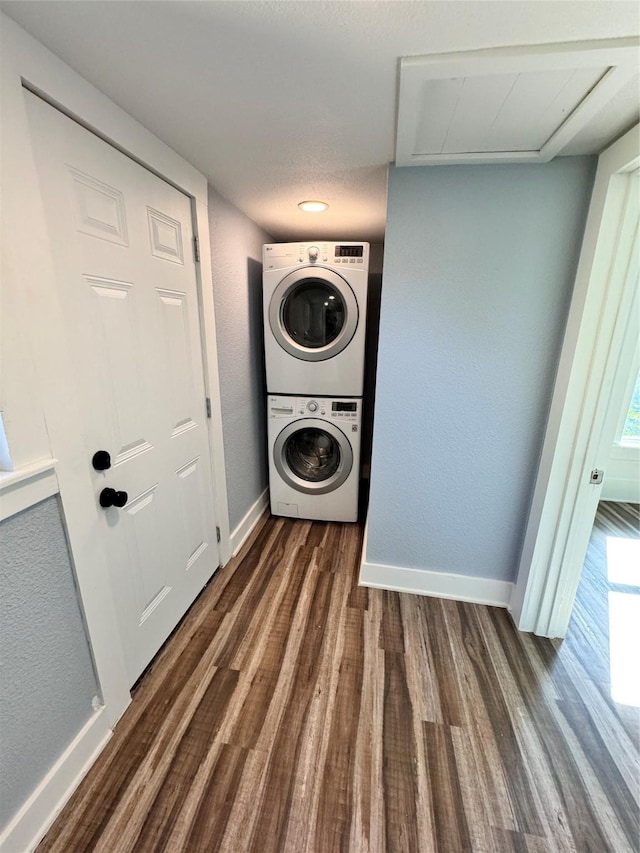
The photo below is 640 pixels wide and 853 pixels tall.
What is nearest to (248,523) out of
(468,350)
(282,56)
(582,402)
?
(468,350)

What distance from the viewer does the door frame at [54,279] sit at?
0.79 metres

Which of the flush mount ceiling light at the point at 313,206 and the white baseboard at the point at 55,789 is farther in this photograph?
the flush mount ceiling light at the point at 313,206

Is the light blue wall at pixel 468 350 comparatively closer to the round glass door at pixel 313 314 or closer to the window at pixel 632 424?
the round glass door at pixel 313 314

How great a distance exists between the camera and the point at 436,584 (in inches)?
72.5

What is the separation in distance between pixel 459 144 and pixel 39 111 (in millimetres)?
1274

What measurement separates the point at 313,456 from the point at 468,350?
4.60ft

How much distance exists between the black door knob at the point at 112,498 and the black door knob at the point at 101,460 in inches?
3.2

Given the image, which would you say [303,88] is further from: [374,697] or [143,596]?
[374,697]

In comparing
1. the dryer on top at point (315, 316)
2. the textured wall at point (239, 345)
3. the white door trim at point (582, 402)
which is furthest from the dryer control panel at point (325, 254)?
the white door trim at point (582, 402)

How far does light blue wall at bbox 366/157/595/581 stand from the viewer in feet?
4.46

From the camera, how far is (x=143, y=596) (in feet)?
4.50

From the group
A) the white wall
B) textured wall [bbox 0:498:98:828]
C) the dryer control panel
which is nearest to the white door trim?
the dryer control panel

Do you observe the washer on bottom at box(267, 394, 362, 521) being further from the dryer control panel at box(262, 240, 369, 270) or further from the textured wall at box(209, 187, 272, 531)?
the dryer control panel at box(262, 240, 369, 270)

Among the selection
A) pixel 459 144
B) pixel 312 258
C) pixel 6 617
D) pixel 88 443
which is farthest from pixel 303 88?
pixel 6 617
